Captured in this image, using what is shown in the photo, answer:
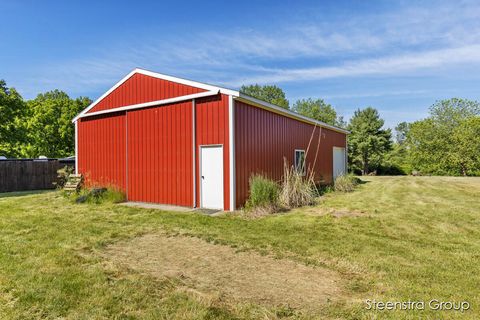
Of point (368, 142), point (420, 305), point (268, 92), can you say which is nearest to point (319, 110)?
point (268, 92)

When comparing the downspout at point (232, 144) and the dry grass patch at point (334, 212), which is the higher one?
the downspout at point (232, 144)

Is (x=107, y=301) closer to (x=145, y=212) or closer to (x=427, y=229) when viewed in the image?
(x=145, y=212)

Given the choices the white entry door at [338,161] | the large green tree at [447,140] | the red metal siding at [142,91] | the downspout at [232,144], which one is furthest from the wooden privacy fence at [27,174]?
the large green tree at [447,140]

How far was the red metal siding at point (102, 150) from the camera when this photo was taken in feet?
Result: 35.3

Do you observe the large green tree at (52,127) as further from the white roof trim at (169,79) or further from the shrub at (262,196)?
the shrub at (262,196)

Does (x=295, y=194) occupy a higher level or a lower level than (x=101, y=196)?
higher

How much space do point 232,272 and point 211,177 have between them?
496cm

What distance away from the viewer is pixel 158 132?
31.5 ft

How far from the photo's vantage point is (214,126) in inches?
330

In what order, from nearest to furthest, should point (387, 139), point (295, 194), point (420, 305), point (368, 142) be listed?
point (420, 305) < point (295, 194) < point (368, 142) < point (387, 139)

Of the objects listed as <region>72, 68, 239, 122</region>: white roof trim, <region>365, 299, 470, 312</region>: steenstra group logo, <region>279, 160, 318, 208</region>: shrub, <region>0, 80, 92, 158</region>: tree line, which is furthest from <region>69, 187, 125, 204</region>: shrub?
<region>0, 80, 92, 158</region>: tree line

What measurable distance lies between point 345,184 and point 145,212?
8.82m

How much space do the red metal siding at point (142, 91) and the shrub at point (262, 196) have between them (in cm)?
329

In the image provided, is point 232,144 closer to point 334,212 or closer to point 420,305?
point 334,212
